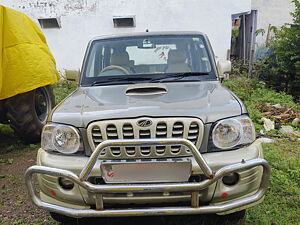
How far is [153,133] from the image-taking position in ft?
6.81

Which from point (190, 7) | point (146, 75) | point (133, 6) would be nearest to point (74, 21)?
point (133, 6)

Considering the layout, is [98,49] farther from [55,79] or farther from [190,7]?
[190,7]

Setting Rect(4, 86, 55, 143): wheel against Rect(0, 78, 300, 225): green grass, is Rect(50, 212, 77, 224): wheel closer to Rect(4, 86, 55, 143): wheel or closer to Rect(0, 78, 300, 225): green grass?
Rect(0, 78, 300, 225): green grass

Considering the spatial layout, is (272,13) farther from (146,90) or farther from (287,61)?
(146,90)

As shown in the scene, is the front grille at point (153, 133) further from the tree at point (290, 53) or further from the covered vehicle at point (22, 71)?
the tree at point (290, 53)

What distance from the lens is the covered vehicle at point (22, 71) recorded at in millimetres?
3697

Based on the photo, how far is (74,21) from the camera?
8836 millimetres

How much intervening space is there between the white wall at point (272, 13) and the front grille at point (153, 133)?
10218mm

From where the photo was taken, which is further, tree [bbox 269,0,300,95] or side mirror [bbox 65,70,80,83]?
tree [bbox 269,0,300,95]

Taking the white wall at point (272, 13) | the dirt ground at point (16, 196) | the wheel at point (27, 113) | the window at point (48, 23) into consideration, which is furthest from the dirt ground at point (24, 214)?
the white wall at point (272, 13)

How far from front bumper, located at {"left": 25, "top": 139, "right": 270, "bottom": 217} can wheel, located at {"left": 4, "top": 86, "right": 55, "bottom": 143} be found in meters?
2.31

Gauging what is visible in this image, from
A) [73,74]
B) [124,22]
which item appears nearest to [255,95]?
[124,22]

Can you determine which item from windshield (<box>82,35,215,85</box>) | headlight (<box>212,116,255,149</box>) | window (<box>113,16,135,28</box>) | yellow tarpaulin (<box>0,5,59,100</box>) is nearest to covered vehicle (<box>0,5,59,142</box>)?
yellow tarpaulin (<box>0,5,59,100</box>)

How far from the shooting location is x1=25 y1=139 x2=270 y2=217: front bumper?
1898 mm
